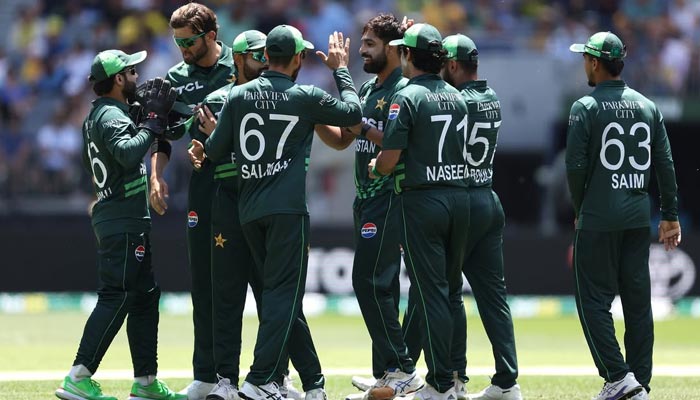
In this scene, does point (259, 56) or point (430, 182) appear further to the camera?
point (259, 56)

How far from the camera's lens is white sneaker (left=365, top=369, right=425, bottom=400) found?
827cm

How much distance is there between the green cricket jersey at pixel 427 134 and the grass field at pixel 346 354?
1923 millimetres

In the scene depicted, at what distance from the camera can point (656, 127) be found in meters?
8.42

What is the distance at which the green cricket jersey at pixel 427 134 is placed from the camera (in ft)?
25.9

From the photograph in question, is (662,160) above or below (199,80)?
below

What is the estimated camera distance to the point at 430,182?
26.0ft

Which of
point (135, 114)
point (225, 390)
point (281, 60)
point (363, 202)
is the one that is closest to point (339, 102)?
point (281, 60)

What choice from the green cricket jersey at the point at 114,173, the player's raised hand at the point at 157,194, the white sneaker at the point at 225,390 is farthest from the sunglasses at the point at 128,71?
the white sneaker at the point at 225,390

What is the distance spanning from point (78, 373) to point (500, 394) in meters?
2.87

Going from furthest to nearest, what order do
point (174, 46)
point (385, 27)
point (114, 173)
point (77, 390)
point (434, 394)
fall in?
point (174, 46)
point (385, 27)
point (114, 173)
point (77, 390)
point (434, 394)

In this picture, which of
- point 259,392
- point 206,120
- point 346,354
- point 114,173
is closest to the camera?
point 259,392

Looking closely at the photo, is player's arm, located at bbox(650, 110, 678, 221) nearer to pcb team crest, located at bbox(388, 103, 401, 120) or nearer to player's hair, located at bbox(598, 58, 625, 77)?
player's hair, located at bbox(598, 58, 625, 77)

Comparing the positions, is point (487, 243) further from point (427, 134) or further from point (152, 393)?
point (152, 393)

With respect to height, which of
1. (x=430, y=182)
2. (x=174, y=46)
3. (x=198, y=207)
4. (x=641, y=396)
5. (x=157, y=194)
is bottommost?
(x=641, y=396)
